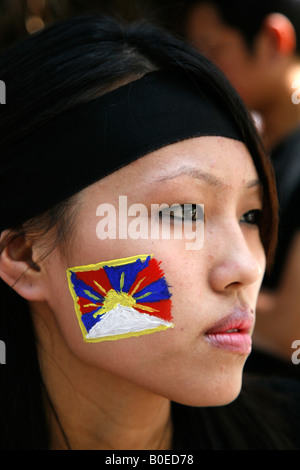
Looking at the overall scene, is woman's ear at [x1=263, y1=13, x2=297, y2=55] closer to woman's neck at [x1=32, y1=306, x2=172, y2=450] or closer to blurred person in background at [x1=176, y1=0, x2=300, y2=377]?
blurred person in background at [x1=176, y1=0, x2=300, y2=377]

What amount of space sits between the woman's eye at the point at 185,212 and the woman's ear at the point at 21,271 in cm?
43

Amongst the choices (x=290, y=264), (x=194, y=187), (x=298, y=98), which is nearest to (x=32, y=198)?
(x=194, y=187)

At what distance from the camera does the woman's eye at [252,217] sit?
5.39ft

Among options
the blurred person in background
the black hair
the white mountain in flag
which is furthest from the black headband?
the black hair

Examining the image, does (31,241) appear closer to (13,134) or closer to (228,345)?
(13,134)

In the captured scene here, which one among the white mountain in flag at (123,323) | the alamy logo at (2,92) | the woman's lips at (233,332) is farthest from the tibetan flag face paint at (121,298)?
the alamy logo at (2,92)

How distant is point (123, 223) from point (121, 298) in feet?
0.69

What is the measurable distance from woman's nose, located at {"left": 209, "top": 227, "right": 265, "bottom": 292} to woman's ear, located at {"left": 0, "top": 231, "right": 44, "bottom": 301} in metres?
0.52

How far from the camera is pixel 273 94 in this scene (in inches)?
116

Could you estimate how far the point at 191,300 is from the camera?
138 cm

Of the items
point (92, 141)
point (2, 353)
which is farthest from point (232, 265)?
point (2, 353)

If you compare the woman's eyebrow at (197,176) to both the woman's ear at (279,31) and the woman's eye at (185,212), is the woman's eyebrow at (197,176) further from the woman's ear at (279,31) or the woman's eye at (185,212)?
the woman's ear at (279,31)

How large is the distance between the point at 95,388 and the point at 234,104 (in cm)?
98
